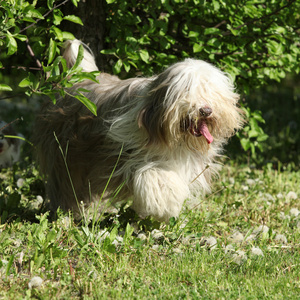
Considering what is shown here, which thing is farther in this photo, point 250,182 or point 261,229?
point 250,182

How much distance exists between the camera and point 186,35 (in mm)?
4895

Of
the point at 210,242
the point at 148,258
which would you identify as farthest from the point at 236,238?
the point at 148,258

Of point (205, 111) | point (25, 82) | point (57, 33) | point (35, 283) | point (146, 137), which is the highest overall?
point (57, 33)

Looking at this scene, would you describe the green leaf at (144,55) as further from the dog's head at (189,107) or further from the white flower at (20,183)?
the white flower at (20,183)

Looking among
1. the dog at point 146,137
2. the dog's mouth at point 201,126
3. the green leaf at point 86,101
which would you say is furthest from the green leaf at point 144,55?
the green leaf at point 86,101

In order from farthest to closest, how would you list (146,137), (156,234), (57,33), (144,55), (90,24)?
1. (90,24)
2. (144,55)
3. (57,33)
4. (156,234)
5. (146,137)

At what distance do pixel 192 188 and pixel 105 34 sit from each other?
1753 millimetres

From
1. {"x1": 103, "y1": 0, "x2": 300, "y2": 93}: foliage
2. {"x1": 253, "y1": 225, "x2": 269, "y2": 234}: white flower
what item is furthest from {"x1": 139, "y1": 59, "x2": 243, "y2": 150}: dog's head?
{"x1": 103, "y1": 0, "x2": 300, "y2": 93}: foliage

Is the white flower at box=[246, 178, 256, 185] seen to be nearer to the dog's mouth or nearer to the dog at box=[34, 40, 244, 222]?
the dog at box=[34, 40, 244, 222]

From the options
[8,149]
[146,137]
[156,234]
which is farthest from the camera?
[8,149]

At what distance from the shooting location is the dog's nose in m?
3.33

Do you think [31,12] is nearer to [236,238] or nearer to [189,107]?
[189,107]

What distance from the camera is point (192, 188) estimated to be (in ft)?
13.0

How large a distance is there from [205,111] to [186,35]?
1.76 meters
